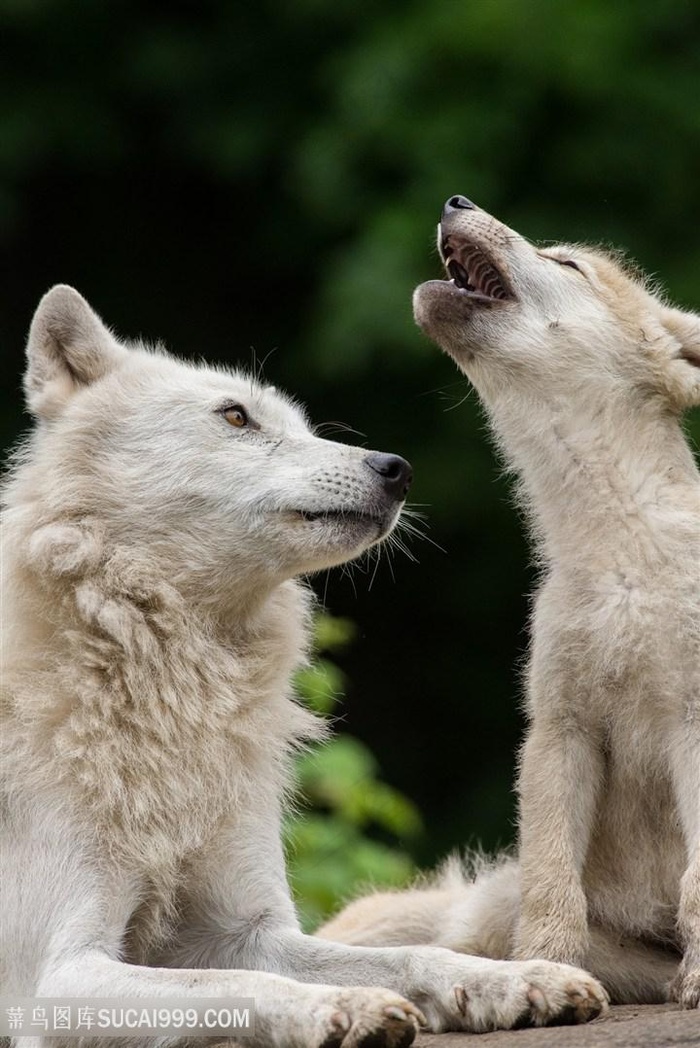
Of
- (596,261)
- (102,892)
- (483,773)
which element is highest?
(596,261)

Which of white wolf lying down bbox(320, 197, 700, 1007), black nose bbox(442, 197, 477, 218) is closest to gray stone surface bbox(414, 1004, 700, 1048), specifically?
white wolf lying down bbox(320, 197, 700, 1007)

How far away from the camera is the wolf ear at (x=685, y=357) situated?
536 cm

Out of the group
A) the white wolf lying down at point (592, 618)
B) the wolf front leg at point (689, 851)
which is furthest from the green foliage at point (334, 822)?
the wolf front leg at point (689, 851)

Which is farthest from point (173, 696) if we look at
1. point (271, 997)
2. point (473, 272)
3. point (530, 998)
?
point (473, 272)

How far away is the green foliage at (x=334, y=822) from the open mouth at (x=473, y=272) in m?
1.61

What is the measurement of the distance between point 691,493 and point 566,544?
1.33ft

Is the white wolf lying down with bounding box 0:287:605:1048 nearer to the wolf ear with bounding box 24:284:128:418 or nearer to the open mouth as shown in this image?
the wolf ear with bounding box 24:284:128:418

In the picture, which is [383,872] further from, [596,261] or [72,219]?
[72,219]

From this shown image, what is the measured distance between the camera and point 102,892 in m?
4.35

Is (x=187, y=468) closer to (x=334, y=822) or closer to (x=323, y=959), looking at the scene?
(x=323, y=959)

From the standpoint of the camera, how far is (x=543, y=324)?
5496 millimetres

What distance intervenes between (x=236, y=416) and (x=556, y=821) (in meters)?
1.58

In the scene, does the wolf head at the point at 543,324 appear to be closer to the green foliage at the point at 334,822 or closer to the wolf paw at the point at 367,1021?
the green foliage at the point at 334,822

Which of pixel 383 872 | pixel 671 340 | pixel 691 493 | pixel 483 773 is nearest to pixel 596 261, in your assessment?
pixel 671 340
